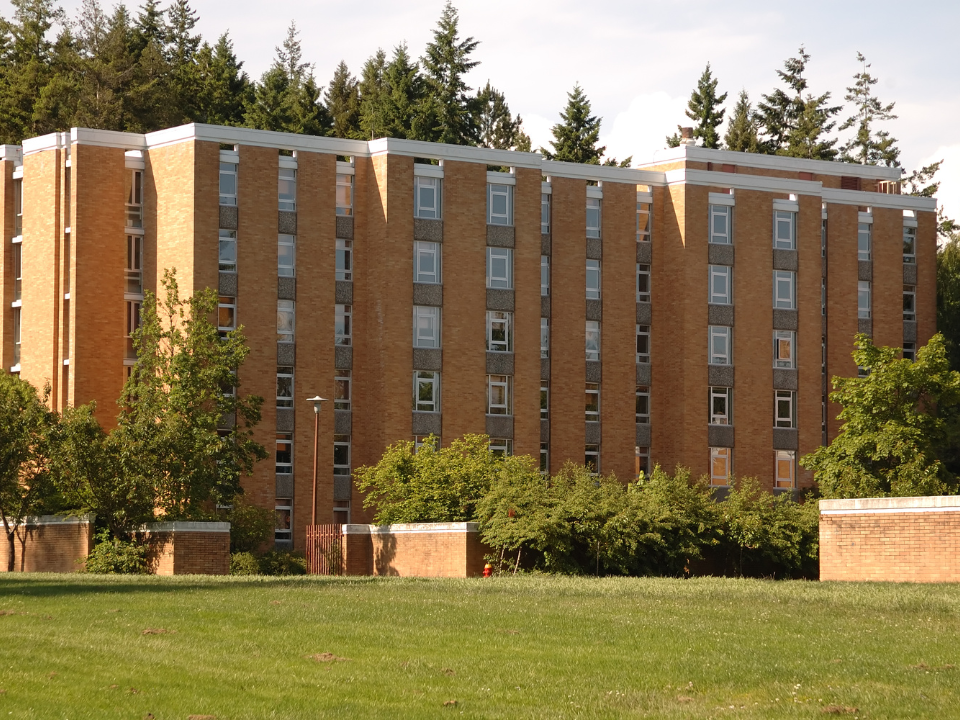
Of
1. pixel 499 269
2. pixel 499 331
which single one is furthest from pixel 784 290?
pixel 499 331

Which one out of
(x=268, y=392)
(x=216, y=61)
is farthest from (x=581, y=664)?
(x=216, y=61)

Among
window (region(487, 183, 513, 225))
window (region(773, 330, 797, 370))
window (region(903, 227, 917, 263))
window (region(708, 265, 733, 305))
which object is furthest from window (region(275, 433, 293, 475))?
window (region(903, 227, 917, 263))

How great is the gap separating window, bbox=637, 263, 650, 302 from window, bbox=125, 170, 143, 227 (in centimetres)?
2287

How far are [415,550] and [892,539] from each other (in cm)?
1978

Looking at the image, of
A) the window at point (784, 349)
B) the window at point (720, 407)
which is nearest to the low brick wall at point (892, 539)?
the window at point (720, 407)

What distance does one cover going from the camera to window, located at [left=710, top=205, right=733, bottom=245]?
70125 mm

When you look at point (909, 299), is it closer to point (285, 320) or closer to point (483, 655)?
point (285, 320)

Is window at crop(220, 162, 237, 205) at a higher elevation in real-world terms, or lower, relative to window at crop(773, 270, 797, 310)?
higher

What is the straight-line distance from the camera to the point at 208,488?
51.1 m

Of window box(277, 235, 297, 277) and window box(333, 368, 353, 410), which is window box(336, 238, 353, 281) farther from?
window box(333, 368, 353, 410)

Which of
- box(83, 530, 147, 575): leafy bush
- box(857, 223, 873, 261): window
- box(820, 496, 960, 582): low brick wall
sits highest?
box(857, 223, 873, 261): window

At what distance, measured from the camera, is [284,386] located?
63.3m

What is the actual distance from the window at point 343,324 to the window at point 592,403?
37.3ft

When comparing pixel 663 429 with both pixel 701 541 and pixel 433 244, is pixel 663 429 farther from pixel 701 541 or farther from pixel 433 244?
pixel 701 541
